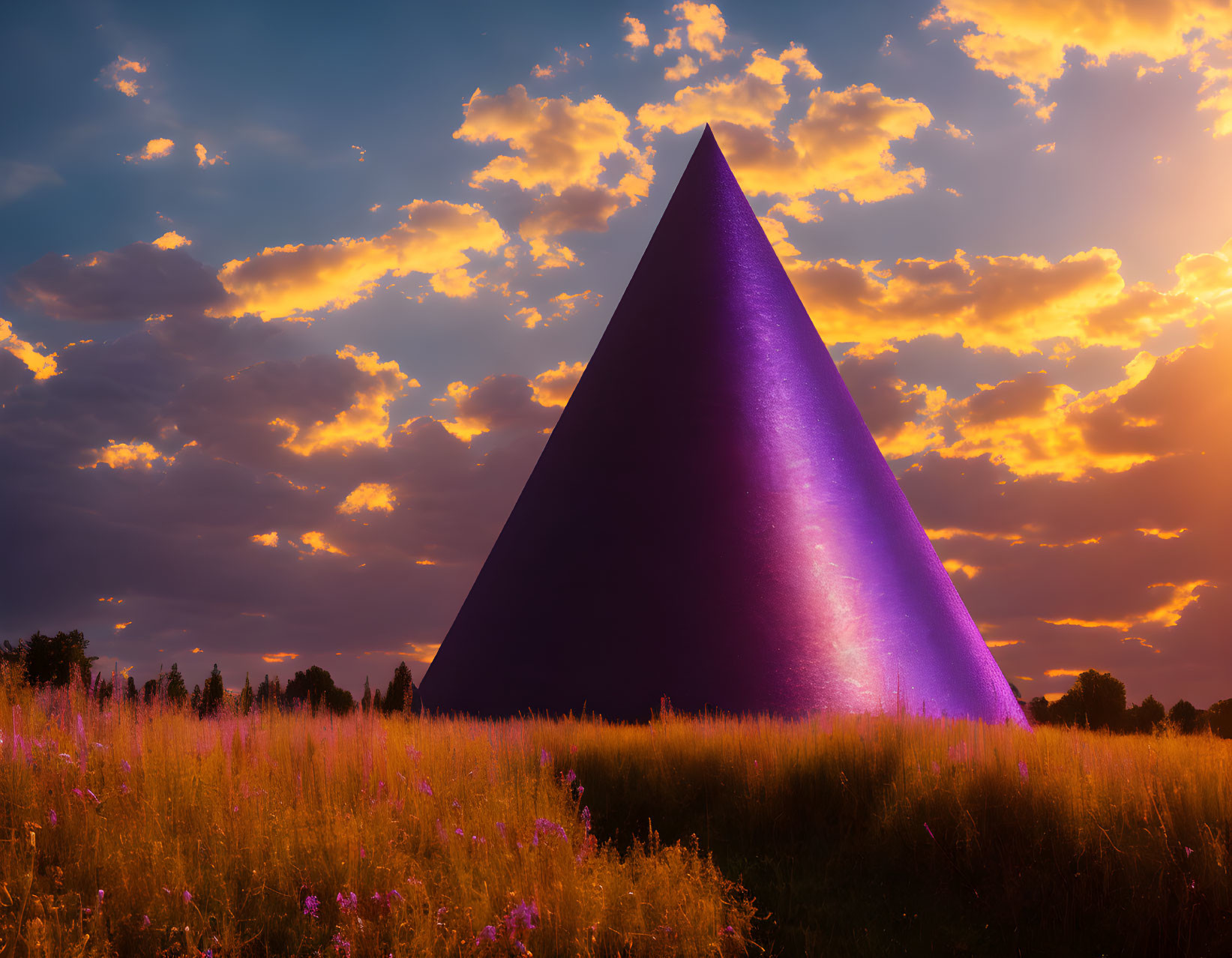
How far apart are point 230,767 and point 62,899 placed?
216 centimetres

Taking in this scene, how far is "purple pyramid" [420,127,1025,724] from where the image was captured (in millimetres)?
10211

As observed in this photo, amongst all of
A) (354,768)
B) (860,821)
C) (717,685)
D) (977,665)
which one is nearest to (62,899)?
(354,768)

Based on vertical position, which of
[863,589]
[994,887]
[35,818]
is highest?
[863,589]

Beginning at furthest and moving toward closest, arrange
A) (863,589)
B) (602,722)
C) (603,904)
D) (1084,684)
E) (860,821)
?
1. (1084,684)
2. (863,589)
3. (602,722)
4. (860,821)
5. (603,904)

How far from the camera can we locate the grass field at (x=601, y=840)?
4.71 meters

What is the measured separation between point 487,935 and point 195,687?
19.7 feet

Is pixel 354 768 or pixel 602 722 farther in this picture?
pixel 602 722

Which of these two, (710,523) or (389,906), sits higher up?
(710,523)

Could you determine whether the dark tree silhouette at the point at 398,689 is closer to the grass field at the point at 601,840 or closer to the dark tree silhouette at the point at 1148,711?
the grass field at the point at 601,840

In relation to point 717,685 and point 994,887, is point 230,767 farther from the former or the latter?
point 994,887

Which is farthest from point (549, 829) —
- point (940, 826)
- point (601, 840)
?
point (940, 826)

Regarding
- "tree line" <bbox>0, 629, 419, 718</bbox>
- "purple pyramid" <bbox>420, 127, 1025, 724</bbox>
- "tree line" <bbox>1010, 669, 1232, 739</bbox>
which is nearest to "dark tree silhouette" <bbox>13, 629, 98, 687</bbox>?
"tree line" <bbox>0, 629, 419, 718</bbox>

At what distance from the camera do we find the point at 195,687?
8.85 meters

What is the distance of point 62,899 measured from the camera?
486 cm
